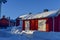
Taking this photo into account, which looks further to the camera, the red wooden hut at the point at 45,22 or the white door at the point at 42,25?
the white door at the point at 42,25

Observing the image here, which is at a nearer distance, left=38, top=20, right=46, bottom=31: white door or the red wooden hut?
the red wooden hut

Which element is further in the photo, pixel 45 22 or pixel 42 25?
pixel 42 25

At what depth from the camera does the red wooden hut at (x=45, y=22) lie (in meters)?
27.6

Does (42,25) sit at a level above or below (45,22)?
below

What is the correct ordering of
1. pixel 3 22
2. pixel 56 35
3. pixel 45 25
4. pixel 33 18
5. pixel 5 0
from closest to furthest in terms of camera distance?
1. pixel 56 35
2. pixel 5 0
3. pixel 45 25
4. pixel 33 18
5. pixel 3 22

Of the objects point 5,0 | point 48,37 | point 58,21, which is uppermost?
point 5,0

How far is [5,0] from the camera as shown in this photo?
83.7 feet

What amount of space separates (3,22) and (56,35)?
136 ft

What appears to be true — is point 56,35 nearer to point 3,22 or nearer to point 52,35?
point 52,35

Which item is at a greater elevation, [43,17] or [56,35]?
[43,17]

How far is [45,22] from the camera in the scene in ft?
96.8

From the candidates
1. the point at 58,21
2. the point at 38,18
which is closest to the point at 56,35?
the point at 58,21

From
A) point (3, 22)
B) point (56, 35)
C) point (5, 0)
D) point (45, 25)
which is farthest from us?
point (3, 22)

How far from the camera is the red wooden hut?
2762cm
